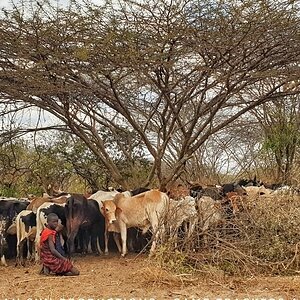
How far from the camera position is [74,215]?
40.2ft

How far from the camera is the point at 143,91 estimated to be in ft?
53.9

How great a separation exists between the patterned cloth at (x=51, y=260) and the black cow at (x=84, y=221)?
1821 mm

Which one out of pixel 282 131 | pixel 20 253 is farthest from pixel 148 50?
pixel 282 131

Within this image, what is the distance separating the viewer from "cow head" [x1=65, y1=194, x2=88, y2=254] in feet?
39.8

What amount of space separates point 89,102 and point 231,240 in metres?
7.16

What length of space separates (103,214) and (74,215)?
2.63ft

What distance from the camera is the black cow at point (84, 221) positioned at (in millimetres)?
12148

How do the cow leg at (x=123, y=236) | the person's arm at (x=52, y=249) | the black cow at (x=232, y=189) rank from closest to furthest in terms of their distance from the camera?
the person's arm at (x=52, y=249) < the cow leg at (x=123, y=236) < the black cow at (x=232, y=189)

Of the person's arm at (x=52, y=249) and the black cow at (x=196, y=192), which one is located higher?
the black cow at (x=196, y=192)

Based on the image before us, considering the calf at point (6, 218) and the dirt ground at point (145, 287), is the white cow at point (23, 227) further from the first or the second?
the dirt ground at point (145, 287)

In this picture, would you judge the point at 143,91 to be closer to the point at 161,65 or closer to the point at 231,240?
the point at 161,65

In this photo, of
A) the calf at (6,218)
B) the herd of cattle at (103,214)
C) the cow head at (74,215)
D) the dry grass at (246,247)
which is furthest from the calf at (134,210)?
the dry grass at (246,247)

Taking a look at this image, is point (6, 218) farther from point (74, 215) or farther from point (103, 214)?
point (103, 214)

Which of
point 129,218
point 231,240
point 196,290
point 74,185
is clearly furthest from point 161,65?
point 74,185
